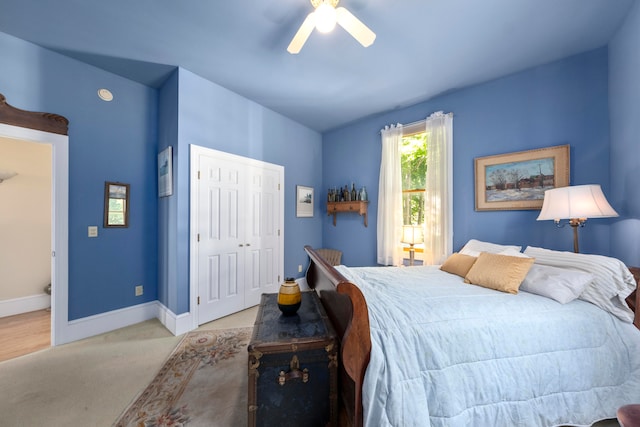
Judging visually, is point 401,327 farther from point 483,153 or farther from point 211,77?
point 211,77

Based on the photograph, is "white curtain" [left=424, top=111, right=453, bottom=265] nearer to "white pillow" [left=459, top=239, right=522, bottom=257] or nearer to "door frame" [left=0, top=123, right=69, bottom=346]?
"white pillow" [left=459, top=239, right=522, bottom=257]

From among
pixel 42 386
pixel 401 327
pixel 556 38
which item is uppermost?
pixel 556 38

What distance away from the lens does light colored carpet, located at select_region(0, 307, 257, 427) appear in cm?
152

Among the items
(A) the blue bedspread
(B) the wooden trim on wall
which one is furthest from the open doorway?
(A) the blue bedspread

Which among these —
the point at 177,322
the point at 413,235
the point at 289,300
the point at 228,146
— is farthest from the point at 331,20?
the point at 177,322

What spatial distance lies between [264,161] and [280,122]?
2.51 feet

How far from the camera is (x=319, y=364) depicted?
1.22 meters

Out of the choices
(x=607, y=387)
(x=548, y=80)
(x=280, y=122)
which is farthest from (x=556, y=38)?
(x=280, y=122)

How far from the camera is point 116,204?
2715mm

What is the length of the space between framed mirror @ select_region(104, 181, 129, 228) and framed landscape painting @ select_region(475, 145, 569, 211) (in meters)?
4.17

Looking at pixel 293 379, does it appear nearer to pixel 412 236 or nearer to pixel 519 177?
pixel 412 236

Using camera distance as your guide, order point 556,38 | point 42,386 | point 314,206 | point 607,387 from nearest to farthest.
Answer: point 607,387 → point 42,386 → point 556,38 → point 314,206

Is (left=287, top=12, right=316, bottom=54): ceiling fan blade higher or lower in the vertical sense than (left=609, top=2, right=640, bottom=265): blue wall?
higher

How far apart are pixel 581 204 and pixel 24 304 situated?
607cm
